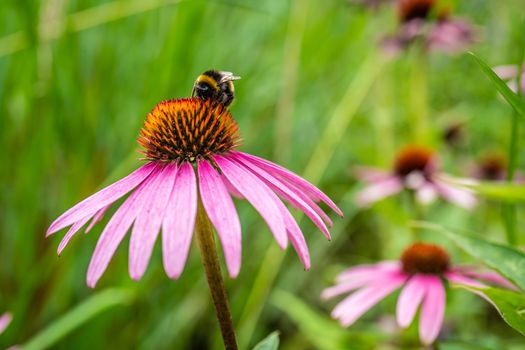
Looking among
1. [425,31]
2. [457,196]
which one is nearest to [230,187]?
[457,196]

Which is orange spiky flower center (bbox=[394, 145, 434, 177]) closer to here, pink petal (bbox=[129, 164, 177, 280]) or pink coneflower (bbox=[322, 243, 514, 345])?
pink coneflower (bbox=[322, 243, 514, 345])

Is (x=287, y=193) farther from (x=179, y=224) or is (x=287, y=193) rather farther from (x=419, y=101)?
(x=419, y=101)

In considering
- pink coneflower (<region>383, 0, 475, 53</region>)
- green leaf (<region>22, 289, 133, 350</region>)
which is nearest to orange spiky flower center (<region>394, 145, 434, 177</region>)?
pink coneflower (<region>383, 0, 475, 53</region>)

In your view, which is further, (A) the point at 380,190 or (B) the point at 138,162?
(A) the point at 380,190

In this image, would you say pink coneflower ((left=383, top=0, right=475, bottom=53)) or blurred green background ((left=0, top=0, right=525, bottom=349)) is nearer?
blurred green background ((left=0, top=0, right=525, bottom=349))

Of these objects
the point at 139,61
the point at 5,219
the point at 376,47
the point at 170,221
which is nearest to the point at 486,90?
the point at 376,47
